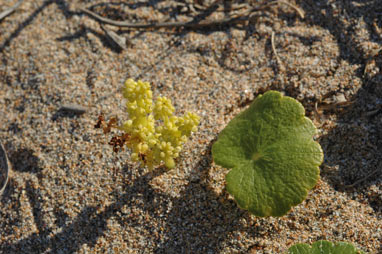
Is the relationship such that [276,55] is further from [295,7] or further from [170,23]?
[170,23]

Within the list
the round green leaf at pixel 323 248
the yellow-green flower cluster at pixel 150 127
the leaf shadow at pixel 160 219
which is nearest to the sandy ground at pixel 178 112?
the leaf shadow at pixel 160 219

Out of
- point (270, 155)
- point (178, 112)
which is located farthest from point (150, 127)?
Result: point (270, 155)

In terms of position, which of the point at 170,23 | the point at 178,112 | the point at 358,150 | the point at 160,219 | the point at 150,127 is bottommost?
the point at 160,219

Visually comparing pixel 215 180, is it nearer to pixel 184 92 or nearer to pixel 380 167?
pixel 184 92

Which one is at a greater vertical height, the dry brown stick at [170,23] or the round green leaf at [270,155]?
the dry brown stick at [170,23]

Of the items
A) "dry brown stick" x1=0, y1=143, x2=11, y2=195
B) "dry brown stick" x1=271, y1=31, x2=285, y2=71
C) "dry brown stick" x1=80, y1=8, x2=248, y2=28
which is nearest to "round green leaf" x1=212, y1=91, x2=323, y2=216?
"dry brown stick" x1=271, y1=31, x2=285, y2=71

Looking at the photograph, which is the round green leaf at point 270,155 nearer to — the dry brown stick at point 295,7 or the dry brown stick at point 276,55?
the dry brown stick at point 276,55

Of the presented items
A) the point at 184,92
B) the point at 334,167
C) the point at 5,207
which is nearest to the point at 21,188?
the point at 5,207
